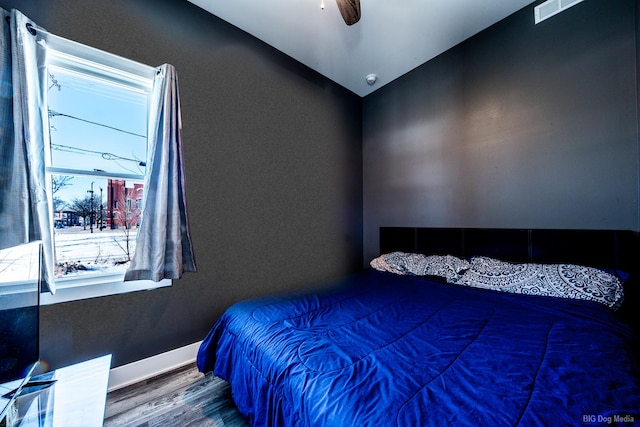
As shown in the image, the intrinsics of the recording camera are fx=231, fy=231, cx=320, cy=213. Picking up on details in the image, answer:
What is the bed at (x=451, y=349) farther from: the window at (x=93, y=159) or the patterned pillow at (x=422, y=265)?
the window at (x=93, y=159)

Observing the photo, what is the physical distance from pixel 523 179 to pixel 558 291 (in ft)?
3.18

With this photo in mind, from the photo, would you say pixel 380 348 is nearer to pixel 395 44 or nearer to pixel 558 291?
→ pixel 558 291

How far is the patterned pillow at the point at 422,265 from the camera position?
6.86 feet

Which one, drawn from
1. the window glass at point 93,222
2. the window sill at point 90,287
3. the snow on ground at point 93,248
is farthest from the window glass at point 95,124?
the window sill at point 90,287

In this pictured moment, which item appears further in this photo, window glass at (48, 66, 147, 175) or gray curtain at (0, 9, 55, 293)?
window glass at (48, 66, 147, 175)

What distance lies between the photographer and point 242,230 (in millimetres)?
2246

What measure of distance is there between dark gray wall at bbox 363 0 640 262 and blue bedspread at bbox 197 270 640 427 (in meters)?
0.85

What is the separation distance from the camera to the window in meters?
1.58

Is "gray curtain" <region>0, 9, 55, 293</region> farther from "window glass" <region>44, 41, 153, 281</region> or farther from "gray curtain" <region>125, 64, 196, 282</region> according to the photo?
"gray curtain" <region>125, 64, 196, 282</region>

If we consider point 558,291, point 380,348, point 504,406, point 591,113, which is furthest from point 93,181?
point 591,113

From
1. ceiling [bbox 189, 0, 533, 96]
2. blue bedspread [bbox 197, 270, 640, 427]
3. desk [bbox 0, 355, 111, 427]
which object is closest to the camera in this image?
blue bedspread [bbox 197, 270, 640, 427]

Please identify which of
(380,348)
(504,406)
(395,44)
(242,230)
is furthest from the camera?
(395,44)

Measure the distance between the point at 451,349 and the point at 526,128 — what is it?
2050 mm

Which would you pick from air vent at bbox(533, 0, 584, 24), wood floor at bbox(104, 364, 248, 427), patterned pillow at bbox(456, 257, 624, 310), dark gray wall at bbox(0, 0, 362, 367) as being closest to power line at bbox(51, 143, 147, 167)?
dark gray wall at bbox(0, 0, 362, 367)
